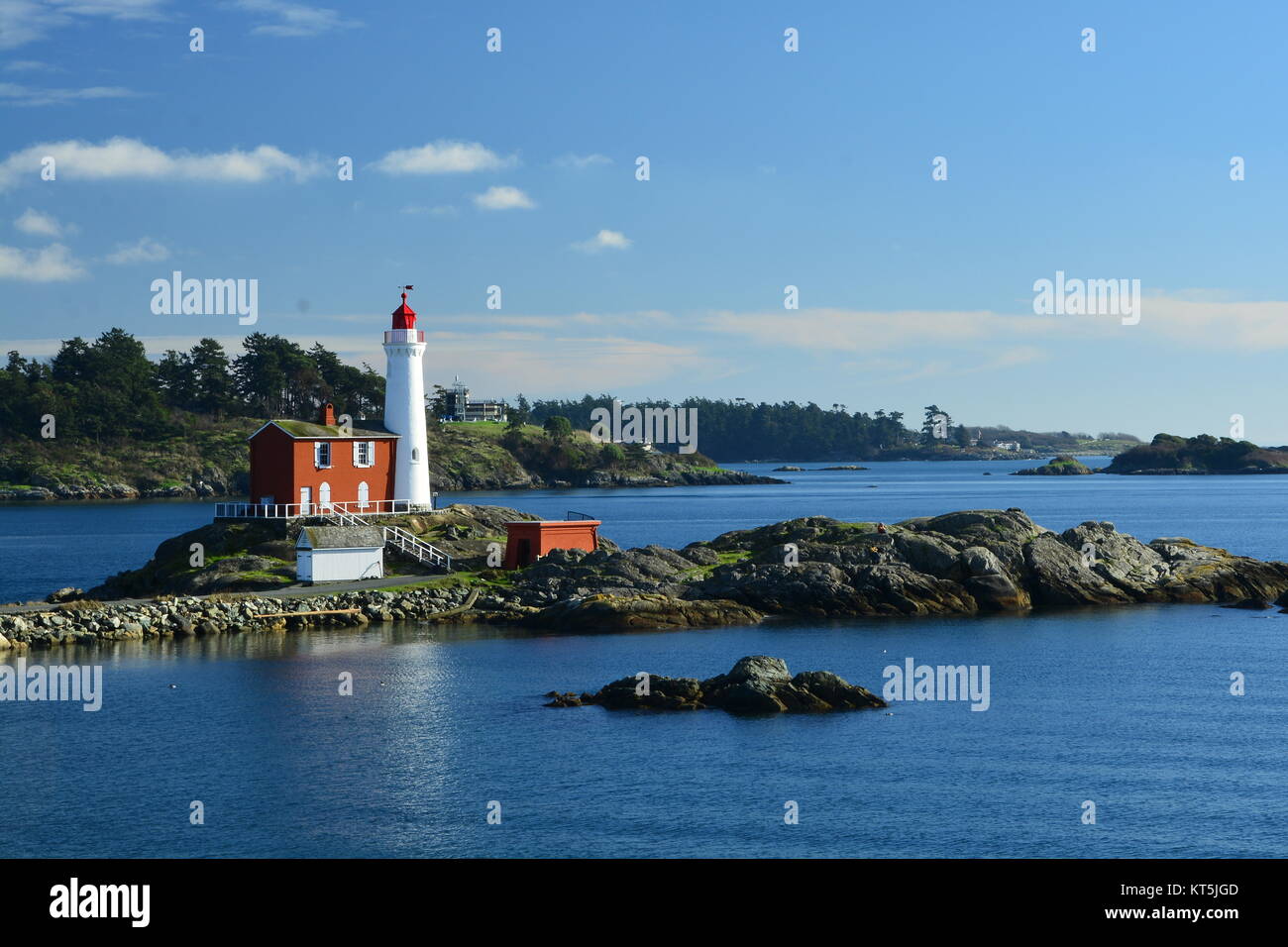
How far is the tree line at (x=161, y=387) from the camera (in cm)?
16688

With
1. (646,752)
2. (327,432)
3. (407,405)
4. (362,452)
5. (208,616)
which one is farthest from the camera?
(407,405)

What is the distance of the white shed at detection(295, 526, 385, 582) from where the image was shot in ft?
202

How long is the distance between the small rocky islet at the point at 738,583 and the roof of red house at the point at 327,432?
510cm

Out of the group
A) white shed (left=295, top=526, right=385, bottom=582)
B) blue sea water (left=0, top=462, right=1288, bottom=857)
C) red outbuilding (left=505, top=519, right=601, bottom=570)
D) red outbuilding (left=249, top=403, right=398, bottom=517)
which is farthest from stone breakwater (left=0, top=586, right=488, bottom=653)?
red outbuilding (left=249, top=403, right=398, bottom=517)

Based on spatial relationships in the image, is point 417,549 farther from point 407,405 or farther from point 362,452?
point 407,405

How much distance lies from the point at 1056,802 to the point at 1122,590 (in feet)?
122

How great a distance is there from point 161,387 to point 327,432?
123m

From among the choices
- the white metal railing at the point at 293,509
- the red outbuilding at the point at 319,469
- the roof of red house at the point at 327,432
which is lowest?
the white metal railing at the point at 293,509

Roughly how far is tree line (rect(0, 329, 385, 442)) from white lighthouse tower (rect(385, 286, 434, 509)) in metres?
91.3

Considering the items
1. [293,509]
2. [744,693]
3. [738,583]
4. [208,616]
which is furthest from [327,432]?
[744,693]

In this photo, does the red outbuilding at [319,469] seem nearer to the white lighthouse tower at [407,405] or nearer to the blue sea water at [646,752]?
the white lighthouse tower at [407,405]

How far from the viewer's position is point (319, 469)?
68.8 m

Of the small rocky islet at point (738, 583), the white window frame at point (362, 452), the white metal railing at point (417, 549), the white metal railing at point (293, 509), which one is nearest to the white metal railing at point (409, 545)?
the white metal railing at point (417, 549)

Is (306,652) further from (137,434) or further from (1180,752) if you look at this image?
(137,434)
